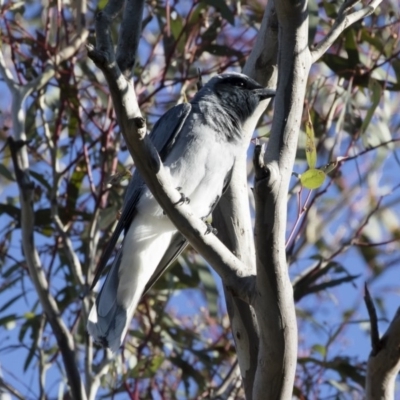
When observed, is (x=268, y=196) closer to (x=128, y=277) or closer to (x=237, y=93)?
(x=128, y=277)

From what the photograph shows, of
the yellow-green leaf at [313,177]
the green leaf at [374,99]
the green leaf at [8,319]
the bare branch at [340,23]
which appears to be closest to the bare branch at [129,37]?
the yellow-green leaf at [313,177]

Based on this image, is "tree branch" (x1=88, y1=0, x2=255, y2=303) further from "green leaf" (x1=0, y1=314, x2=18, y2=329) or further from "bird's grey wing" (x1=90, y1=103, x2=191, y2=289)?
"green leaf" (x1=0, y1=314, x2=18, y2=329)

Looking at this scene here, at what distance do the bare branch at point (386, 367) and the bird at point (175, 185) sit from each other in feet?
2.96

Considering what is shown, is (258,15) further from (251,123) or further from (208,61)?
(251,123)

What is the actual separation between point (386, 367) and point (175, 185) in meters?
1.06

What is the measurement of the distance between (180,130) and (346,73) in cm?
100

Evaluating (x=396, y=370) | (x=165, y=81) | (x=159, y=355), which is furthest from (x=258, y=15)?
(x=396, y=370)

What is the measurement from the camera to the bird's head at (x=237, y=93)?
3.19 meters

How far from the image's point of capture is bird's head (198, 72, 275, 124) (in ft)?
10.5

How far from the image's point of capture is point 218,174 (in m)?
3.11

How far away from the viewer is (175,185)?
3.08m

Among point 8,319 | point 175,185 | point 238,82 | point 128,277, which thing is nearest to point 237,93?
point 238,82

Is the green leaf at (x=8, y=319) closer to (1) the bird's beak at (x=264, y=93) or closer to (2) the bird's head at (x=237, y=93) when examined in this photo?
(2) the bird's head at (x=237, y=93)

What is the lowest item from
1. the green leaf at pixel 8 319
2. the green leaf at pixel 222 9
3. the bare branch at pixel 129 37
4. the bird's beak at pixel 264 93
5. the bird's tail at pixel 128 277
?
the bare branch at pixel 129 37
